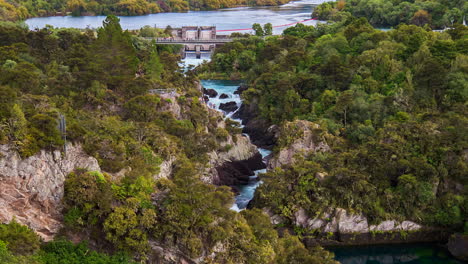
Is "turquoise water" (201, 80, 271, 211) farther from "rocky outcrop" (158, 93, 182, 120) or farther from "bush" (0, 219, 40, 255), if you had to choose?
"bush" (0, 219, 40, 255)

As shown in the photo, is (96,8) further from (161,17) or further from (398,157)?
(398,157)

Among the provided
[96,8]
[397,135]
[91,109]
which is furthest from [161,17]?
[397,135]

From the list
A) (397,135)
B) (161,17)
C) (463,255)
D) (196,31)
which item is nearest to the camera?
(463,255)

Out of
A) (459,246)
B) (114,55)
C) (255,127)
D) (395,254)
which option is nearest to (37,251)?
(395,254)

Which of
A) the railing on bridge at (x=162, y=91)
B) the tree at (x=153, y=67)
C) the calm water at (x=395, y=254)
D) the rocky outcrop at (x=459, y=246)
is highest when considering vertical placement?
the tree at (x=153, y=67)

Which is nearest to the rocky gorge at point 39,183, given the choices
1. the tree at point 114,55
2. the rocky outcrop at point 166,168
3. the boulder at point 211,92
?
the rocky outcrop at point 166,168

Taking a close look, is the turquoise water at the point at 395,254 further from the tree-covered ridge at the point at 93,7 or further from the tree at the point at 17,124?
the tree-covered ridge at the point at 93,7

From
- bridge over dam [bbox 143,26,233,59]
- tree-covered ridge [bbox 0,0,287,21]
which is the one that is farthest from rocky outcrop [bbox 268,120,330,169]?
tree-covered ridge [bbox 0,0,287,21]
